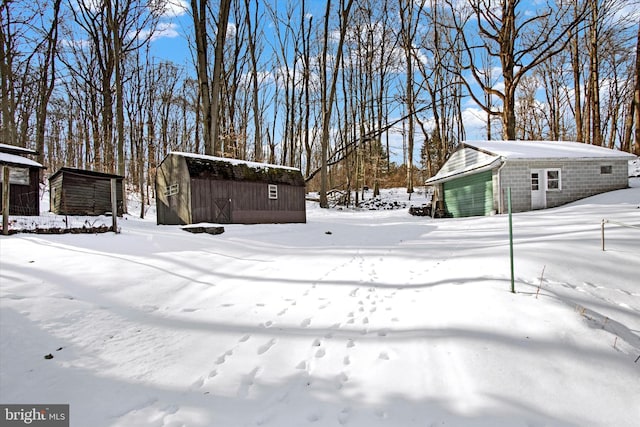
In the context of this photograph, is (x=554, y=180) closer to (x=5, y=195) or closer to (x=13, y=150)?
(x=5, y=195)

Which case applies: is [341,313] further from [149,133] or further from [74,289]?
[149,133]

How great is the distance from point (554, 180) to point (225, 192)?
15.7 metres

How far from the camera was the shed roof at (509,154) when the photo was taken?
14297 millimetres

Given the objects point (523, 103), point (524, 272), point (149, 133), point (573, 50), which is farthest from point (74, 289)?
point (523, 103)

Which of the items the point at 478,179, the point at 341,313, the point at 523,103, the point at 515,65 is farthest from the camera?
the point at 523,103

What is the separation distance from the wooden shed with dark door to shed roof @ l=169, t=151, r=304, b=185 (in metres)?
6.92

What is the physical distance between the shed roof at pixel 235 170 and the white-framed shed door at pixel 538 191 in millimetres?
11447

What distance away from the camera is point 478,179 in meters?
16.3

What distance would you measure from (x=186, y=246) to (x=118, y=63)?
15378mm

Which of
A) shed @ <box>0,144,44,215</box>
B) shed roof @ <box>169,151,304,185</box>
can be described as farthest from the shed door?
shed @ <box>0,144,44,215</box>

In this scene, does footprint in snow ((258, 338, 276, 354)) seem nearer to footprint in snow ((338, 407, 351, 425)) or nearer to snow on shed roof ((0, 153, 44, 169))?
footprint in snow ((338, 407, 351, 425))

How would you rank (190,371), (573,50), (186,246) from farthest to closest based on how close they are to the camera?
1. (573,50)
2. (186,246)
3. (190,371)

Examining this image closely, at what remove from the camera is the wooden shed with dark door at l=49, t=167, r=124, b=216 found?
16614 mm

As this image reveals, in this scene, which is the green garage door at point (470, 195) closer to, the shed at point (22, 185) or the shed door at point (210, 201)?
the shed door at point (210, 201)
